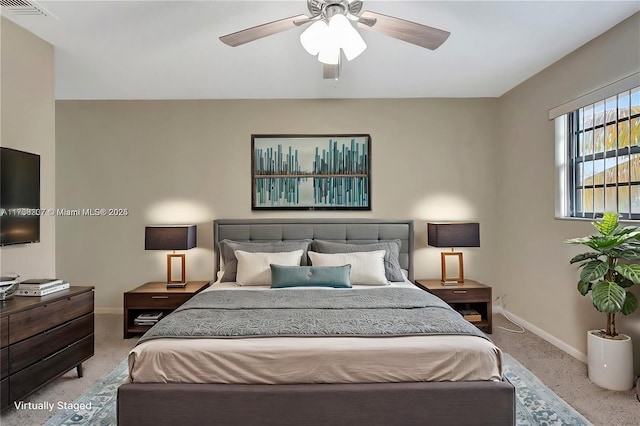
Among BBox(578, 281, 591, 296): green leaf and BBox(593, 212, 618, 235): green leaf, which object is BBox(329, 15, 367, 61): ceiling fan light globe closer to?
BBox(593, 212, 618, 235): green leaf

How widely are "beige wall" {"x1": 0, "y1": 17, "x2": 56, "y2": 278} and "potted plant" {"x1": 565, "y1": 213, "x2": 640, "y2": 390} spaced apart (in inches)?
162

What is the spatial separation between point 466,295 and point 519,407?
1.53 meters

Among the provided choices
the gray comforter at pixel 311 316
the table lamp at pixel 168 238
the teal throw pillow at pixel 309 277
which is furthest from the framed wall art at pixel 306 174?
the gray comforter at pixel 311 316

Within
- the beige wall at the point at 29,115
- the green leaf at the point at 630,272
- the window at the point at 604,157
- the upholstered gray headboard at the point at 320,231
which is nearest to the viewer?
the green leaf at the point at 630,272

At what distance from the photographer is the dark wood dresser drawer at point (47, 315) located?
2.25 m

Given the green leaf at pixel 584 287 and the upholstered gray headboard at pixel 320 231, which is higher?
the upholstered gray headboard at pixel 320 231

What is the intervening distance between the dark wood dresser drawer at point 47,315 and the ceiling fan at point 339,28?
212 centimetres

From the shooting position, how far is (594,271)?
2576 mm

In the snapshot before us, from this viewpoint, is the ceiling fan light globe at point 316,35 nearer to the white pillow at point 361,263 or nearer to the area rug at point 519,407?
the white pillow at point 361,263

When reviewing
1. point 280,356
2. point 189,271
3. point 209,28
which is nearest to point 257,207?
point 189,271

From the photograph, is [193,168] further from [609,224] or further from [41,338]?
[609,224]

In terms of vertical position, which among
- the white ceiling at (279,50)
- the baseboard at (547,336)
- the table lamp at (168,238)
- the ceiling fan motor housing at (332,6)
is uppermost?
the white ceiling at (279,50)

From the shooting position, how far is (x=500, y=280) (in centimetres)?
447

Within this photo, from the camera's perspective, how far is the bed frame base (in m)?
1.91
